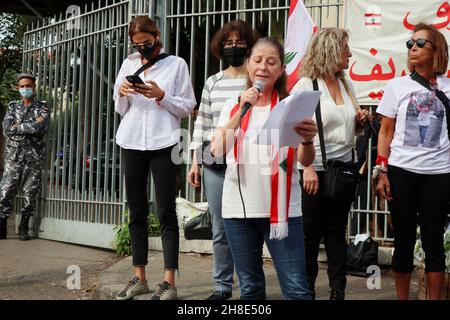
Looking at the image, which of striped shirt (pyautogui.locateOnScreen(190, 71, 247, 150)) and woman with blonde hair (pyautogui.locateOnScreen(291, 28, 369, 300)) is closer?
woman with blonde hair (pyautogui.locateOnScreen(291, 28, 369, 300))

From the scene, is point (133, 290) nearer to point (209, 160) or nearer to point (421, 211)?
point (209, 160)

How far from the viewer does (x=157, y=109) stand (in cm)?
459

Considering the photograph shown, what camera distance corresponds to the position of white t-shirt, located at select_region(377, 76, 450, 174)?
13.3ft

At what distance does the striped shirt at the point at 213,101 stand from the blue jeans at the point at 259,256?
138cm

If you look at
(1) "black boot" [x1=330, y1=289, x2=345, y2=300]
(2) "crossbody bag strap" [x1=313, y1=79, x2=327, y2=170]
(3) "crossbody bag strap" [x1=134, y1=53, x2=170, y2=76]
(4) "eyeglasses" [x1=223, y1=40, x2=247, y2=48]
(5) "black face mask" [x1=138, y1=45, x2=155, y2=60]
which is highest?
(4) "eyeglasses" [x1=223, y1=40, x2=247, y2=48]

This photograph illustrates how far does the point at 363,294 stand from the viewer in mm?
4883

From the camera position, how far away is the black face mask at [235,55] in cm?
445

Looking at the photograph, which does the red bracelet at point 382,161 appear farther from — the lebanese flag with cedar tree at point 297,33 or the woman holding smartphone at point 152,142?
the lebanese flag with cedar tree at point 297,33

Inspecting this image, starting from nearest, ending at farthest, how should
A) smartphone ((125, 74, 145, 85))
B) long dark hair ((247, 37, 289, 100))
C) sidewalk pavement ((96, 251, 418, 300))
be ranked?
long dark hair ((247, 37, 289, 100))
smartphone ((125, 74, 145, 85))
sidewalk pavement ((96, 251, 418, 300))

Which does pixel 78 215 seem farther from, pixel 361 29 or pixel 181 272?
pixel 361 29

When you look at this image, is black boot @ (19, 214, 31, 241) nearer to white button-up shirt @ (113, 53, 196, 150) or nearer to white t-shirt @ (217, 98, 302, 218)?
white button-up shirt @ (113, 53, 196, 150)

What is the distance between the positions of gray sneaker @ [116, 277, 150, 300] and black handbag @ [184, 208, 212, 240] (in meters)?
1.64

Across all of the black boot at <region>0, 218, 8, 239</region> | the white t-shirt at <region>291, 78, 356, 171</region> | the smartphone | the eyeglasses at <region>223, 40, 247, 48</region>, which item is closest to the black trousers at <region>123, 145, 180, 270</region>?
the smartphone

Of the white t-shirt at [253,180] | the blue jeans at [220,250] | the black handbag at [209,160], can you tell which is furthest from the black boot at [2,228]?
the white t-shirt at [253,180]
